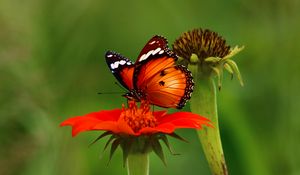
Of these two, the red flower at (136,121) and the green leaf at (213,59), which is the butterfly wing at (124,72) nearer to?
the red flower at (136,121)

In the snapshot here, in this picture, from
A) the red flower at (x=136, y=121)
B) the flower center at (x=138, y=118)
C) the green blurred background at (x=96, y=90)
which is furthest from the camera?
the green blurred background at (x=96, y=90)

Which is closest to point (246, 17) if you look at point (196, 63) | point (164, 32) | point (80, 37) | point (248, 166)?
point (164, 32)

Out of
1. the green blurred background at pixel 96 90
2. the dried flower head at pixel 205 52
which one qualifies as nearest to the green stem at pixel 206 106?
the dried flower head at pixel 205 52

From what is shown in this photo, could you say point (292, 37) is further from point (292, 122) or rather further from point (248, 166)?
point (248, 166)

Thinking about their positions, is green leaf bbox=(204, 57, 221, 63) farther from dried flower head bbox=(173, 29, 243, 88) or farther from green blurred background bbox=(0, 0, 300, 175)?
green blurred background bbox=(0, 0, 300, 175)

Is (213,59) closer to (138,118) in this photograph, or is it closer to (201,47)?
(201,47)
